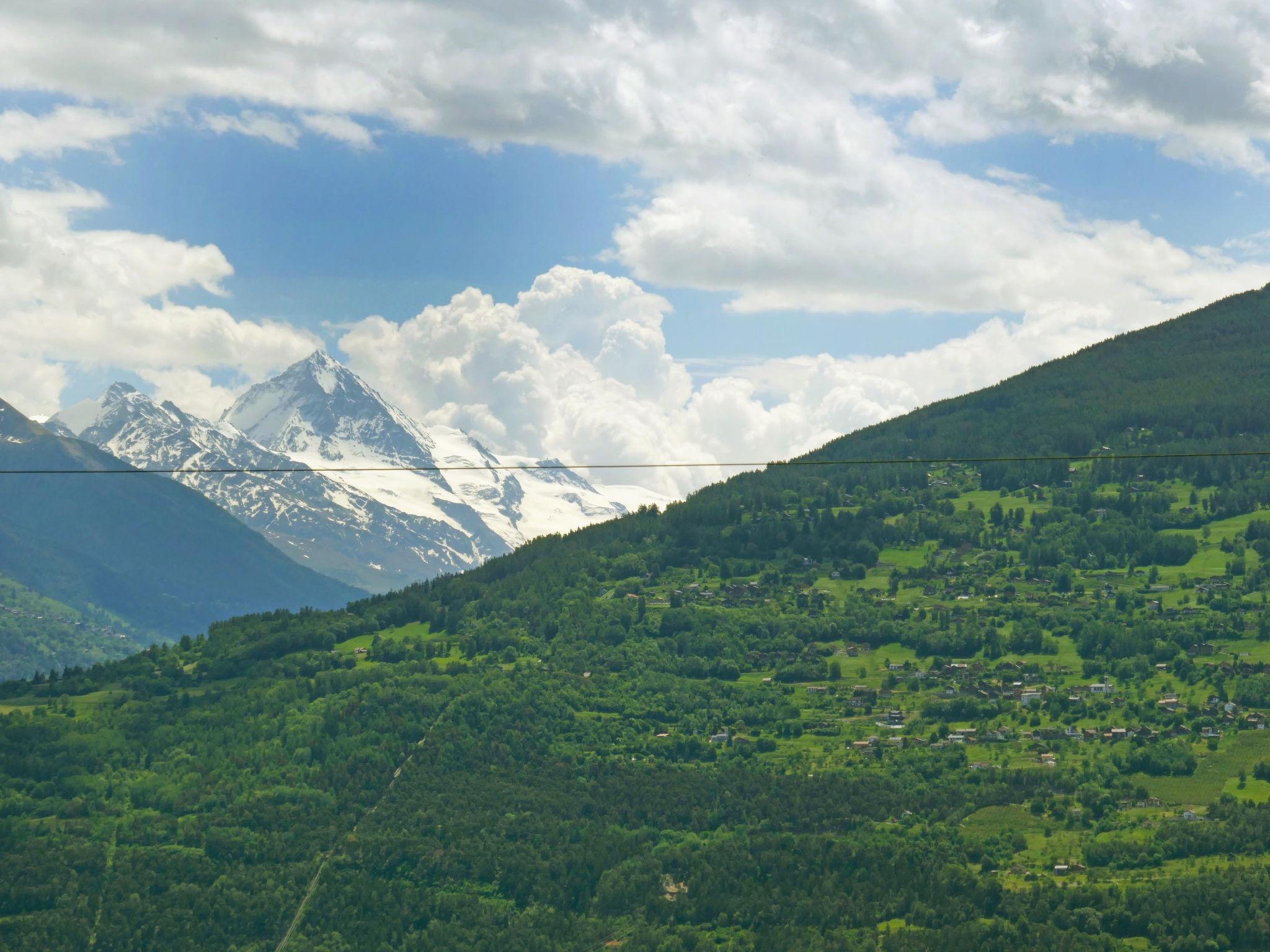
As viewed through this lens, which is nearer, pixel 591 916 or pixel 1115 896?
pixel 1115 896

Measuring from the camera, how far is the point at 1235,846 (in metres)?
185

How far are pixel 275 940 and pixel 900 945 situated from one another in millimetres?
74490

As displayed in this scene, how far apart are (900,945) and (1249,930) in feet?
109

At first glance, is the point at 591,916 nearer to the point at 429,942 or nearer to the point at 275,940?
the point at 429,942

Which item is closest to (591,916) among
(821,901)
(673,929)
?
(673,929)

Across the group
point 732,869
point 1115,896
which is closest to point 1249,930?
point 1115,896

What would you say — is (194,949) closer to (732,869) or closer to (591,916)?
(591,916)

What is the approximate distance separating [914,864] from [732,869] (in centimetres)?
2046

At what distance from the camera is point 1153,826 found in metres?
194

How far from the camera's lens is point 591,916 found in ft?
635

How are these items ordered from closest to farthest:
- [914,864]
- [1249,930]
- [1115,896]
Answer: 1. [1249,930]
2. [1115,896]
3. [914,864]

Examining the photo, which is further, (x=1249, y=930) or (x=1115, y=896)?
(x=1115, y=896)

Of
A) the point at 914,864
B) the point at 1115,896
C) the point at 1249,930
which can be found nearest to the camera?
the point at 1249,930

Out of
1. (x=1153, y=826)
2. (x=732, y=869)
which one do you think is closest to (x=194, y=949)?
(x=732, y=869)
